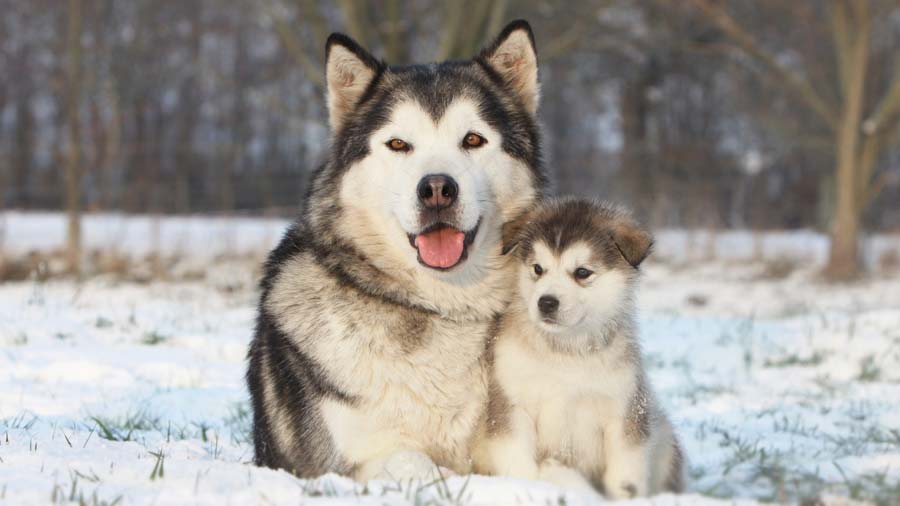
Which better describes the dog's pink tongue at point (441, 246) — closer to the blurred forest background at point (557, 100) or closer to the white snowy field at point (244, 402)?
the white snowy field at point (244, 402)

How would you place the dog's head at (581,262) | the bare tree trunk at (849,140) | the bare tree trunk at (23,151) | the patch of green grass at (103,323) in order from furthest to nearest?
1. the bare tree trunk at (23,151)
2. the bare tree trunk at (849,140)
3. the patch of green grass at (103,323)
4. the dog's head at (581,262)

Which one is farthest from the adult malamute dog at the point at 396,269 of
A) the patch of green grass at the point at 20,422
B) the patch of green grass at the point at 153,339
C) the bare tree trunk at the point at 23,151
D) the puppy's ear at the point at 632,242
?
the bare tree trunk at the point at 23,151

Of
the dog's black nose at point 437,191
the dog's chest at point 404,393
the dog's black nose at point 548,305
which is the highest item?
the dog's black nose at point 437,191

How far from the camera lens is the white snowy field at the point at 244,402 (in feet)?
9.68

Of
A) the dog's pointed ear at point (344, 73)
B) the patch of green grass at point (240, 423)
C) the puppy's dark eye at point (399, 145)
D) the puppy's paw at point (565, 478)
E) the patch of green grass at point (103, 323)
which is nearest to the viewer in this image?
the puppy's paw at point (565, 478)

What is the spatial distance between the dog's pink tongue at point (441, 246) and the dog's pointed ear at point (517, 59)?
0.82m

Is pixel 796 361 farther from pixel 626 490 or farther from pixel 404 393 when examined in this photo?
pixel 404 393

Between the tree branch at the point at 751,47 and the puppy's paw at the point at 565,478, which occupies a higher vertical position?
the tree branch at the point at 751,47

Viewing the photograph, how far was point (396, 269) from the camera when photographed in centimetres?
374

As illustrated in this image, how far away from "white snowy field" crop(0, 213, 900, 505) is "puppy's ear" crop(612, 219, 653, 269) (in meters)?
0.93

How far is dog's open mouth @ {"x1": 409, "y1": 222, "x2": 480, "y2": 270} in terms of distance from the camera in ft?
11.9

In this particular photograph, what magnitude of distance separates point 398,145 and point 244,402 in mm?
2243

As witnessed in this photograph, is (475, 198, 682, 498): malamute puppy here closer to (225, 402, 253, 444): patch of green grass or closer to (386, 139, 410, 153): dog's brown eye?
(386, 139, 410, 153): dog's brown eye

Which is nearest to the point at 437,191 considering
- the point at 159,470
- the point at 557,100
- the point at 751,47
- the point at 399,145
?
the point at 399,145
